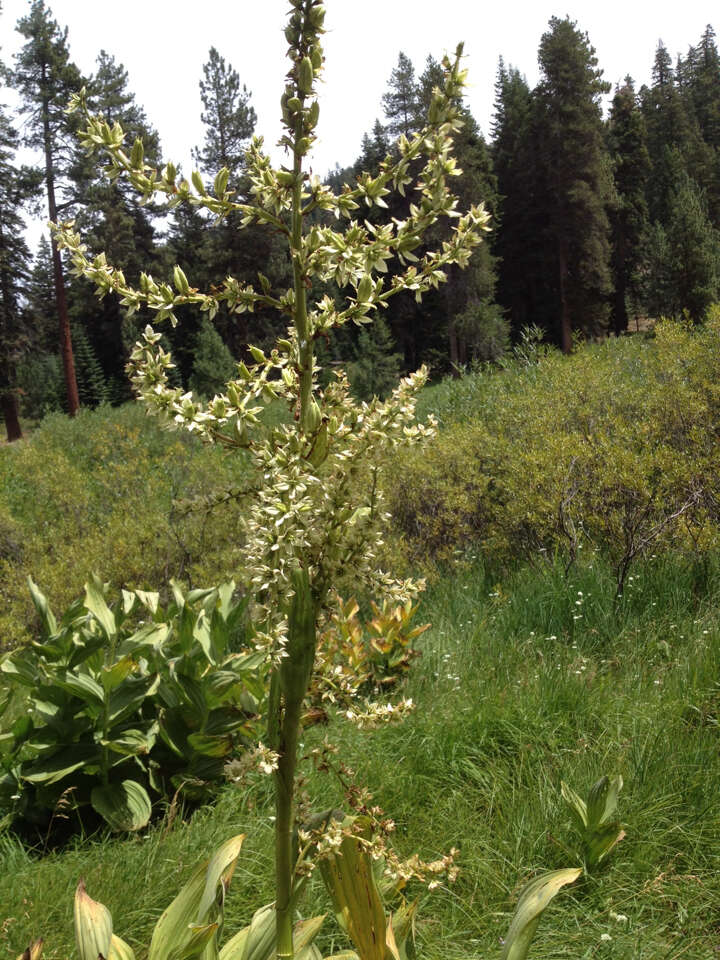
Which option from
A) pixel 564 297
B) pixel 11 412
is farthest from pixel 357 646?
pixel 564 297

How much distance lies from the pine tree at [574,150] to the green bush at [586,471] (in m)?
21.7

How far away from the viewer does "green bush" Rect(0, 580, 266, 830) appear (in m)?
2.66

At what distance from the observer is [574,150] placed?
90.3ft

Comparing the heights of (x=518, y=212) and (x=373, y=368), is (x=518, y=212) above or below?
above

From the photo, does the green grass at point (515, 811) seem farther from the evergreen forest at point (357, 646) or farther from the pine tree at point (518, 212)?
the pine tree at point (518, 212)

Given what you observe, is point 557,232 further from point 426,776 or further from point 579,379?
point 426,776

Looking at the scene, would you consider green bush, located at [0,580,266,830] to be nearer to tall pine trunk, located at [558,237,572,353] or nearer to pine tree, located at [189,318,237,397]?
pine tree, located at [189,318,237,397]

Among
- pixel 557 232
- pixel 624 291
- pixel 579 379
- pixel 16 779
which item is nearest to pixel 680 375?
pixel 579 379

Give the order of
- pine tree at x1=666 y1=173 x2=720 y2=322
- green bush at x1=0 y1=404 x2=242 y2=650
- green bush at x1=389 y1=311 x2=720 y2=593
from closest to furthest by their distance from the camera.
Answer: green bush at x1=389 y1=311 x2=720 y2=593 < green bush at x1=0 y1=404 x2=242 y2=650 < pine tree at x1=666 y1=173 x2=720 y2=322

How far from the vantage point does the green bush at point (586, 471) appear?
16.4 feet

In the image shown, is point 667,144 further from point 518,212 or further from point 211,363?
point 211,363

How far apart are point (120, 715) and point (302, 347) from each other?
6.56 ft

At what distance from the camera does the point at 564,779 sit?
8.78ft

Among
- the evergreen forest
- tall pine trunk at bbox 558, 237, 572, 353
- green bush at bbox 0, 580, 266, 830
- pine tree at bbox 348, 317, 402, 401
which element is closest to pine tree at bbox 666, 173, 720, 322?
tall pine trunk at bbox 558, 237, 572, 353
